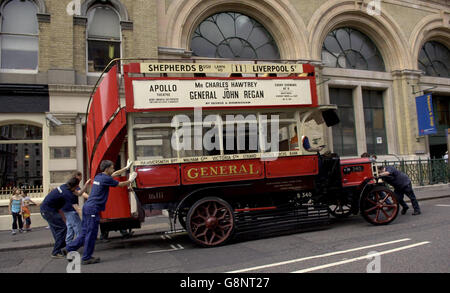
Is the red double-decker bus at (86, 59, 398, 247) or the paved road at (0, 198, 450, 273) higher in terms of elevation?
the red double-decker bus at (86, 59, 398, 247)

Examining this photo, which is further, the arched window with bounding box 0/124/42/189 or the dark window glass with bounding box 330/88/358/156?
the dark window glass with bounding box 330/88/358/156

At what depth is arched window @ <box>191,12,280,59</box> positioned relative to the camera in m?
14.0

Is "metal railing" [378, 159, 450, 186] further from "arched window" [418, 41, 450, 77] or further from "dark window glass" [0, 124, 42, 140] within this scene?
"dark window glass" [0, 124, 42, 140]

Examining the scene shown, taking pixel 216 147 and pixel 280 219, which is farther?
pixel 280 219

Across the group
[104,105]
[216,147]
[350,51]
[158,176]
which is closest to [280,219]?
[216,147]

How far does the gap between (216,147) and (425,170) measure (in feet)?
43.9

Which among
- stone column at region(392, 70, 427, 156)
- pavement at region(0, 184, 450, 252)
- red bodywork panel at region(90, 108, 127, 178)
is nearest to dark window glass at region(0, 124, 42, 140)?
pavement at region(0, 184, 450, 252)

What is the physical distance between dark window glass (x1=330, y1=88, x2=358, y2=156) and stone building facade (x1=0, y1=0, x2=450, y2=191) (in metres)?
0.06

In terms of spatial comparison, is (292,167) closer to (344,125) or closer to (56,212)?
(56,212)

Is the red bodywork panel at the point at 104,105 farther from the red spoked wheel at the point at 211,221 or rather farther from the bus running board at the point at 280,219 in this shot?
the bus running board at the point at 280,219

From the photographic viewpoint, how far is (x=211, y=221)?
242 inches

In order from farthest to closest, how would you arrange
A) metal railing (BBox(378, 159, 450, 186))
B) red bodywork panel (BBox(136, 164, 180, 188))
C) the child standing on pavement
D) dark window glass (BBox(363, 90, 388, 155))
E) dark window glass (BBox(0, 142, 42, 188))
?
1. dark window glass (BBox(363, 90, 388, 155))
2. metal railing (BBox(378, 159, 450, 186))
3. dark window glass (BBox(0, 142, 42, 188))
4. the child standing on pavement
5. red bodywork panel (BBox(136, 164, 180, 188))
